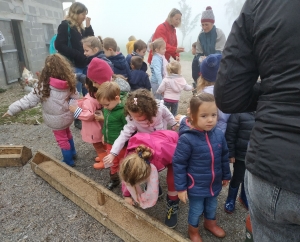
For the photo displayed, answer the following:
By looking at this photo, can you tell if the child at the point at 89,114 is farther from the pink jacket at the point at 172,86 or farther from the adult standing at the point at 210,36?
the adult standing at the point at 210,36

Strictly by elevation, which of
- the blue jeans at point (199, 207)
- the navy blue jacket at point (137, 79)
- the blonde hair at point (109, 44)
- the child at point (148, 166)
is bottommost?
the blue jeans at point (199, 207)

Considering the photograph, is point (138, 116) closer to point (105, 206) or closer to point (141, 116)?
point (141, 116)

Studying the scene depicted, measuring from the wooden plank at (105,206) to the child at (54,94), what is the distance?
0.56m

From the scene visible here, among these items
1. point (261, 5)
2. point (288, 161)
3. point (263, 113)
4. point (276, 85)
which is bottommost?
point (288, 161)

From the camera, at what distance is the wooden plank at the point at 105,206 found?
6.67 feet

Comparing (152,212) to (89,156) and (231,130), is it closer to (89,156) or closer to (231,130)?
(231,130)

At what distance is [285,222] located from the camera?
3.39ft

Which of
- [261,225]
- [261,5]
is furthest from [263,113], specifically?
[261,225]

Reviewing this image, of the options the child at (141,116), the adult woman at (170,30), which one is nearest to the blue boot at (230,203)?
the child at (141,116)

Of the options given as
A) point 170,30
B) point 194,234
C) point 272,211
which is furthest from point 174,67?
point 272,211

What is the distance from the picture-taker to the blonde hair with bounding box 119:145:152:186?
1851 millimetres

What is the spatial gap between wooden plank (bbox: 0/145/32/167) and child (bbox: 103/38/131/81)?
186 centimetres

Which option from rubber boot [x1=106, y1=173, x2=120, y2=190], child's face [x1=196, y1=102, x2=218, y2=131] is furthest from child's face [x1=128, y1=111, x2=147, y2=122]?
rubber boot [x1=106, y1=173, x2=120, y2=190]

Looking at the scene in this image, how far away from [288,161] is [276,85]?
304 millimetres
